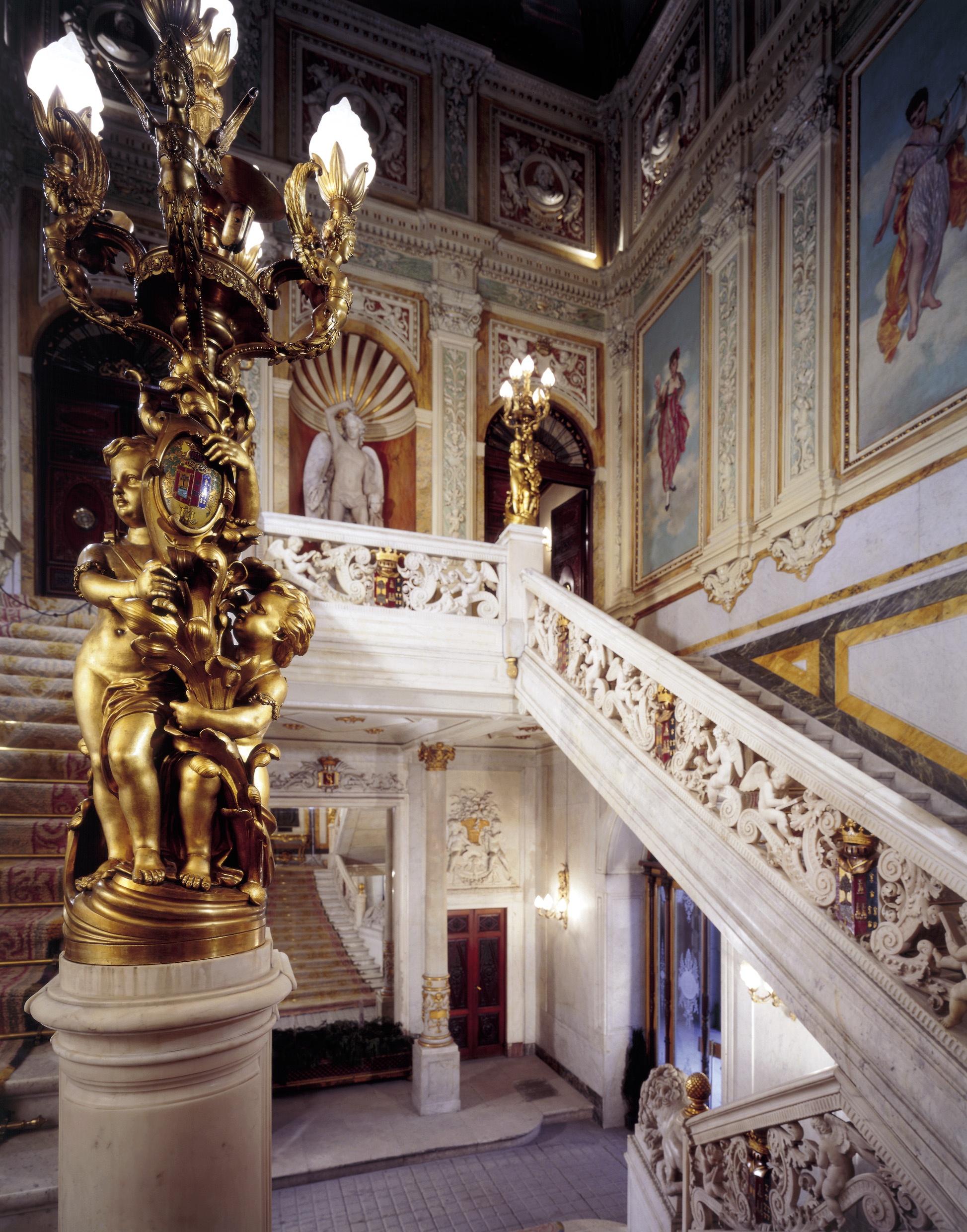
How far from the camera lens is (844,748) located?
427cm

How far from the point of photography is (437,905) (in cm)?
841

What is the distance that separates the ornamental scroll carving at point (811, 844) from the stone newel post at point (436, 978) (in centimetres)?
469

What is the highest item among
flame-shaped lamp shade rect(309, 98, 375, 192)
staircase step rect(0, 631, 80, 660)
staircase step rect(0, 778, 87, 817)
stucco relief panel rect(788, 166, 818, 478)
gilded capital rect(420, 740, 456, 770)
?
stucco relief panel rect(788, 166, 818, 478)

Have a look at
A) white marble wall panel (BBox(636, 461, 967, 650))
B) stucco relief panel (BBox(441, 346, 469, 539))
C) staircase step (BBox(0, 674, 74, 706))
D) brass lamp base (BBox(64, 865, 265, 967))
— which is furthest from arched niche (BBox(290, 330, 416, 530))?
brass lamp base (BBox(64, 865, 265, 967))

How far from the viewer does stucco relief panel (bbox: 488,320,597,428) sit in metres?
8.66

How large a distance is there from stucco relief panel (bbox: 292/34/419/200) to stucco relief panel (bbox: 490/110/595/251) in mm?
1047

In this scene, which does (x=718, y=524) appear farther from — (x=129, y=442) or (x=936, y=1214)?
(x=129, y=442)

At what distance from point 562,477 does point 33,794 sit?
22.8ft

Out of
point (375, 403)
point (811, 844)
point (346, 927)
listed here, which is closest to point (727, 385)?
point (375, 403)

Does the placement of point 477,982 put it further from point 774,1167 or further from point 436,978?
point 774,1167

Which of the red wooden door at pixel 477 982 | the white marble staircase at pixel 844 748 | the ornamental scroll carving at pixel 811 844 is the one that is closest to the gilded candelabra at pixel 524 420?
the ornamental scroll carving at pixel 811 844

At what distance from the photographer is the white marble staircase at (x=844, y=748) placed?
145 inches

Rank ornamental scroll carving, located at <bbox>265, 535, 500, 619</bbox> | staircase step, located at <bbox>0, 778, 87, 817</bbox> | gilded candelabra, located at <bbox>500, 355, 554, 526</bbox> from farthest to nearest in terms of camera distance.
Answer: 1. ornamental scroll carving, located at <bbox>265, 535, 500, 619</bbox>
2. gilded candelabra, located at <bbox>500, 355, 554, 526</bbox>
3. staircase step, located at <bbox>0, 778, 87, 817</bbox>

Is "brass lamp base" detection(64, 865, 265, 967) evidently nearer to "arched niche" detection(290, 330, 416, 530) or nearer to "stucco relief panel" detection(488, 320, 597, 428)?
"arched niche" detection(290, 330, 416, 530)
